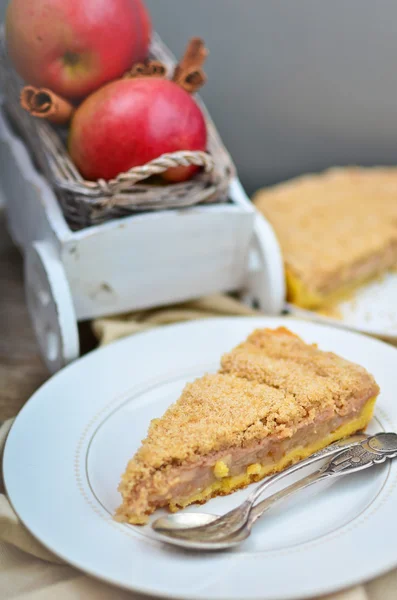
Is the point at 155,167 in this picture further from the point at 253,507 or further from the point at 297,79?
the point at 297,79

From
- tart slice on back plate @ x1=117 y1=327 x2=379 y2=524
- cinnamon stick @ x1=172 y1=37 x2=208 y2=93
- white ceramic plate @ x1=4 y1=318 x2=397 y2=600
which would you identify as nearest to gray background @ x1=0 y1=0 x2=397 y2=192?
cinnamon stick @ x1=172 y1=37 x2=208 y2=93

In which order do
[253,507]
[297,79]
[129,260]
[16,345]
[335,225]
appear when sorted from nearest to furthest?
1. [253,507]
2. [129,260]
3. [16,345]
4. [335,225]
5. [297,79]

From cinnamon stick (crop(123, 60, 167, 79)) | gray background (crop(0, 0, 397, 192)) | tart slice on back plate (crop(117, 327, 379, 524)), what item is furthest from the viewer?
gray background (crop(0, 0, 397, 192))

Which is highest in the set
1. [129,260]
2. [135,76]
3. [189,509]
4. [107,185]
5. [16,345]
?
[135,76]

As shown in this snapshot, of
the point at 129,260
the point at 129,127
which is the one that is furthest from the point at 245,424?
the point at 129,127

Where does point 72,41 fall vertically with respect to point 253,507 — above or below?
above

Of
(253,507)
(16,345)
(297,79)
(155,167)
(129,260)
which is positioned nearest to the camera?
(253,507)

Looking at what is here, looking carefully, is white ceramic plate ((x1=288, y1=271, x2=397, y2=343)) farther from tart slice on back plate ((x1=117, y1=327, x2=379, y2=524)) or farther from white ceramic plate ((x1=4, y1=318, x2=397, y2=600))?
tart slice on back plate ((x1=117, y1=327, x2=379, y2=524))

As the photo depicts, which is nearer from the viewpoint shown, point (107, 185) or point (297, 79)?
point (107, 185)
